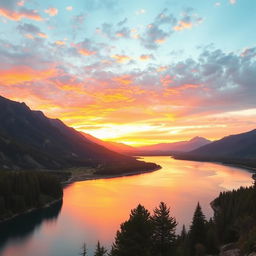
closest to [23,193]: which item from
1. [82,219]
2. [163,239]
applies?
[82,219]

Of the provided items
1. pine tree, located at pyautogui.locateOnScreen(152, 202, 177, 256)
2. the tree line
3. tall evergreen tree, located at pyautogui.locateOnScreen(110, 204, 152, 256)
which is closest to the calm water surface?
the tree line

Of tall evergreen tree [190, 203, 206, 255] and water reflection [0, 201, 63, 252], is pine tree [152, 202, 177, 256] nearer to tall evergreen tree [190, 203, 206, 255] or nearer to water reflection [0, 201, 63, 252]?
tall evergreen tree [190, 203, 206, 255]

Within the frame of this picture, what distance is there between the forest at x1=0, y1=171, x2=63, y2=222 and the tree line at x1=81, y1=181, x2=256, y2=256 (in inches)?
1945

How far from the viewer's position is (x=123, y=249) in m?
25.5

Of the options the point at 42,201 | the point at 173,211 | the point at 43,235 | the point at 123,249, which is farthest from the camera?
the point at 42,201

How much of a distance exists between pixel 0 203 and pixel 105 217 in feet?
111

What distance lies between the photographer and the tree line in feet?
85.7

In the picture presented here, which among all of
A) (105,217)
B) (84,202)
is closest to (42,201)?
(84,202)

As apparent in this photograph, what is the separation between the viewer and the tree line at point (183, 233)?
2611 cm

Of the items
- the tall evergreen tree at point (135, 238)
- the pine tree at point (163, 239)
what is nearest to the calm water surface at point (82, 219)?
the pine tree at point (163, 239)

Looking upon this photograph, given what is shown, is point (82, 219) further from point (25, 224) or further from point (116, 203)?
point (116, 203)

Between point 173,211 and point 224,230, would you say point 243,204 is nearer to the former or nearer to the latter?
point 224,230

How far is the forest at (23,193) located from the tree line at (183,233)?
49.4m

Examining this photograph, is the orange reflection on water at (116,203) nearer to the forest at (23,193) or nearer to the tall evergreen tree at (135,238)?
the forest at (23,193)
